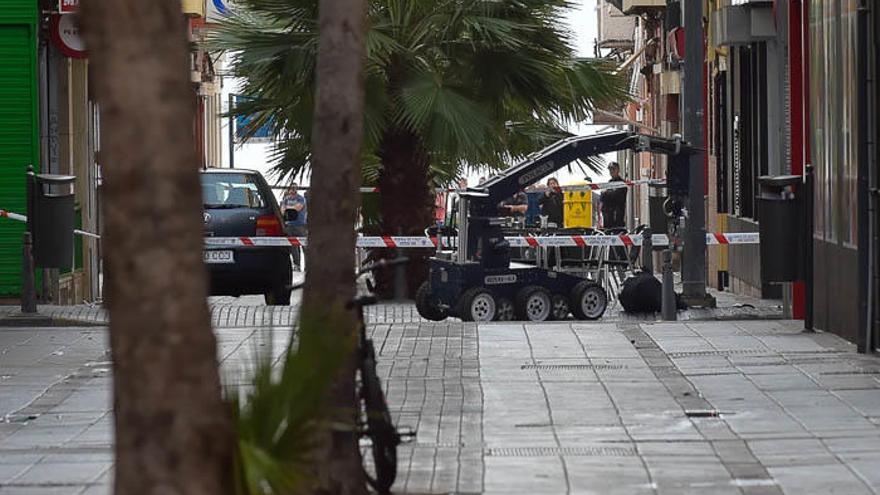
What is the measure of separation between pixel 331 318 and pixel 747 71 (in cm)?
2061

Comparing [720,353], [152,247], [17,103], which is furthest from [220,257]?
[152,247]

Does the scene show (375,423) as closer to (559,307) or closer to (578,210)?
(559,307)

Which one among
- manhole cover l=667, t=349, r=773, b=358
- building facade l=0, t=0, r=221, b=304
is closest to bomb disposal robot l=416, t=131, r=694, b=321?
building facade l=0, t=0, r=221, b=304

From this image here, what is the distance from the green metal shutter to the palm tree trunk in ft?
15.1

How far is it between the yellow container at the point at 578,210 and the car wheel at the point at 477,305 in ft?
50.8

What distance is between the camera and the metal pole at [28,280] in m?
19.4

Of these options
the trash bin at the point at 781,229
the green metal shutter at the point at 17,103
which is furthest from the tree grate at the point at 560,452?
the green metal shutter at the point at 17,103

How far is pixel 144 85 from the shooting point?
5.38 m

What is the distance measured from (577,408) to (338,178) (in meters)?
4.15

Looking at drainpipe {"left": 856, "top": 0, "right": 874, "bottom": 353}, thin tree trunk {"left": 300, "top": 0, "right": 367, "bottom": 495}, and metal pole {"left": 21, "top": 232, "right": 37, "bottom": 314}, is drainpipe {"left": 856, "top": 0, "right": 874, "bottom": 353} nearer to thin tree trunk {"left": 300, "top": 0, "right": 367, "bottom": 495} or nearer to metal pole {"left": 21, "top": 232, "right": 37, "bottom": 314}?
thin tree trunk {"left": 300, "top": 0, "right": 367, "bottom": 495}

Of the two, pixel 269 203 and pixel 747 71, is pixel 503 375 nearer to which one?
pixel 269 203

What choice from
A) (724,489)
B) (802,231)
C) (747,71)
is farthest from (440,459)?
(747,71)

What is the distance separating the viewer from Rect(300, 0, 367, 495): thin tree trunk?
27.8ft

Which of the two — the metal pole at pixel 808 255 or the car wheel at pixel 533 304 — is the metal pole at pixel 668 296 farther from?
the metal pole at pixel 808 255
